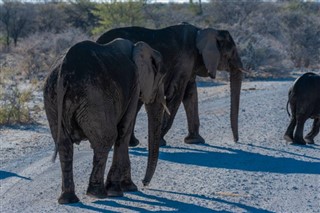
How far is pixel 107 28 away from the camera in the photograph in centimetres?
4200

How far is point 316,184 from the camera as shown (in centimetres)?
1048

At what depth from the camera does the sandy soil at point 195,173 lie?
9.19m

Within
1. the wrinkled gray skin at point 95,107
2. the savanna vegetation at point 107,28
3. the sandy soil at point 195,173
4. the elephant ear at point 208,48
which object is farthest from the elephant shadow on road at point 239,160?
the savanna vegetation at point 107,28

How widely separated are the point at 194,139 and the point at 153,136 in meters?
4.03

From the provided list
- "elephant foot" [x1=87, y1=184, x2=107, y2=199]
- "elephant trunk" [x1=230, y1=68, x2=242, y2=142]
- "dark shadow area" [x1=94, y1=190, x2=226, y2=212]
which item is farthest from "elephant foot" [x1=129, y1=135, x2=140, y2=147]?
"elephant foot" [x1=87, y1=184, x2=107, y2=199]

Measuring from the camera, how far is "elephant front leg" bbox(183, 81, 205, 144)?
1420 cm

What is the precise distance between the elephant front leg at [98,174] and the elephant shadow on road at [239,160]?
2934 mm

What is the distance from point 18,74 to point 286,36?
58.7ft

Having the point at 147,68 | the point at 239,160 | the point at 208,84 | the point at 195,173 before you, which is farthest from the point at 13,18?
the point at 147,68

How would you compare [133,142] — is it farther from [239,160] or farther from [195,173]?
[195,173]

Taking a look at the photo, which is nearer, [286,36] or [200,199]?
[200,199]

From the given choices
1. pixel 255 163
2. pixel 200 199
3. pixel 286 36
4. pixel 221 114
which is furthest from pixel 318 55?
pixel 200 199

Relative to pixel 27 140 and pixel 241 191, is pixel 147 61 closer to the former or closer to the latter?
pixel 241 191

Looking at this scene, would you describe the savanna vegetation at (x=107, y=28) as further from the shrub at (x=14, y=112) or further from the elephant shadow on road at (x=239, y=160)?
the elephant shadow on road at (x=239, y=160)
